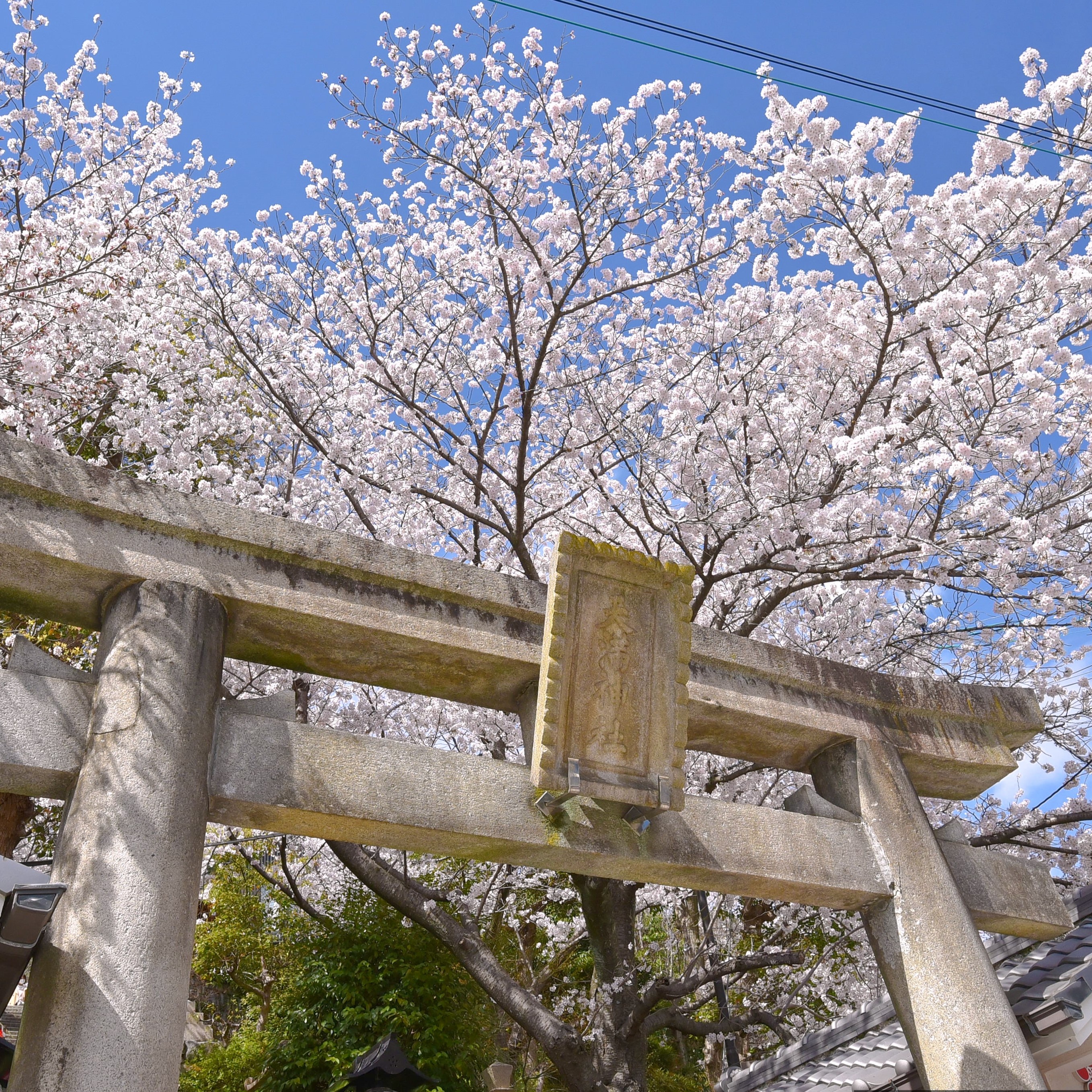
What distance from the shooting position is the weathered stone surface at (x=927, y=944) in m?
4.18

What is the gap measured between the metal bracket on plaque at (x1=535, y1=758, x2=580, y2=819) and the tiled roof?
2.58m

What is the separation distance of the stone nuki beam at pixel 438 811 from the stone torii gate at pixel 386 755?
1cm

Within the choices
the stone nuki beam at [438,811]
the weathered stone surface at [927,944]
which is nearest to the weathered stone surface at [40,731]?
the stone nuki beam at [438,811]

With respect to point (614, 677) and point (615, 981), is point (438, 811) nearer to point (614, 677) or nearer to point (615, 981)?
point (614, 677)

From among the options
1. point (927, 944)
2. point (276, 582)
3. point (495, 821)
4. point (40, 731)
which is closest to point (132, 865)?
point (40, 731)

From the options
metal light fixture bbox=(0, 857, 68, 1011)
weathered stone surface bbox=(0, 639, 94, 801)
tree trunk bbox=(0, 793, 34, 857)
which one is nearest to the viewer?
metal light fixture bbox=(0, 857, 68, 1011)

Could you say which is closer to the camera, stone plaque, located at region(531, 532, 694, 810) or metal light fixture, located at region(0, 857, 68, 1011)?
metal light fixture, located at region(0, 857, 68, 1011)

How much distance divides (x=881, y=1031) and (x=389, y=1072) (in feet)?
10.5

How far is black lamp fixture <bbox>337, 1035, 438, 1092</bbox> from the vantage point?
479cm

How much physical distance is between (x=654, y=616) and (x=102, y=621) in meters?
2.35

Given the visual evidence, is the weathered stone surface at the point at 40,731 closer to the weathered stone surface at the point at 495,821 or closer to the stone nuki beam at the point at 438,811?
the stone nuki beam at the point at 438,811

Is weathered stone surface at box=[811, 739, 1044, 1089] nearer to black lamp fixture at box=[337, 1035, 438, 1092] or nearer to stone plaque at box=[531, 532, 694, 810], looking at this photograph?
stone plaque at box=[531, 532, 694, 810]

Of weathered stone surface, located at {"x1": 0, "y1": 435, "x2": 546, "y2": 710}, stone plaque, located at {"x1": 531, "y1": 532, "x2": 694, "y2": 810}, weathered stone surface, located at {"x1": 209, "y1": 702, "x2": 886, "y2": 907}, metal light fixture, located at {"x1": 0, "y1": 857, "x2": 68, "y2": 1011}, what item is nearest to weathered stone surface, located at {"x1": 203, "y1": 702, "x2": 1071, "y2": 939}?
weathered stone surface, located at {"x1": 209, "y1": 702, "x2": 886, "y2": 907}

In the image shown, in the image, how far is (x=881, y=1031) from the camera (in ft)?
19.7
